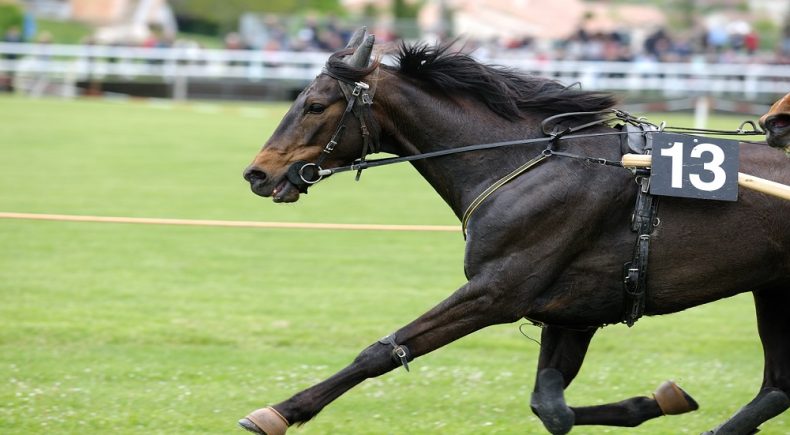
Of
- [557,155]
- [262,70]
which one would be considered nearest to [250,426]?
[557,155]

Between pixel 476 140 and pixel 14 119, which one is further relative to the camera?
pixel 14 119

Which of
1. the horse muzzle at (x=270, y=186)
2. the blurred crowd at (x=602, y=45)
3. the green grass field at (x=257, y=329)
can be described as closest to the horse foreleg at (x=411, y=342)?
the horse muzzle at (x=270, y=186)

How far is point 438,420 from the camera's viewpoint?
7055 mm

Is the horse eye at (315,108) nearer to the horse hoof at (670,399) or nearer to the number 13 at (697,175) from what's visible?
the number 13 at (697,175)

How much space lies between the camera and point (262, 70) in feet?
115

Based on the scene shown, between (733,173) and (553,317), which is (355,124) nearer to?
(553,317)

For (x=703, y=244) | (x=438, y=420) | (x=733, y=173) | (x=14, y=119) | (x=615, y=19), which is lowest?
(x=438, y=420)

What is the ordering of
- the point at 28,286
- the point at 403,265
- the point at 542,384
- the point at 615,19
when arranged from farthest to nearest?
the point at 615,19, the point at 403,265, the point at 28,286, the point at 542,384

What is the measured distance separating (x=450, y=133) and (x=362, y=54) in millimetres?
659

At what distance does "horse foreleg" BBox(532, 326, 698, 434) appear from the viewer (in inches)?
234

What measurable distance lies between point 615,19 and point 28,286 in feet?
219

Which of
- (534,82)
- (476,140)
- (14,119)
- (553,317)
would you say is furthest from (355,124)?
(14,119)

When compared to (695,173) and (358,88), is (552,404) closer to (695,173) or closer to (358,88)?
(695,173)

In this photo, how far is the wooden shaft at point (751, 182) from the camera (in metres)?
5.44
